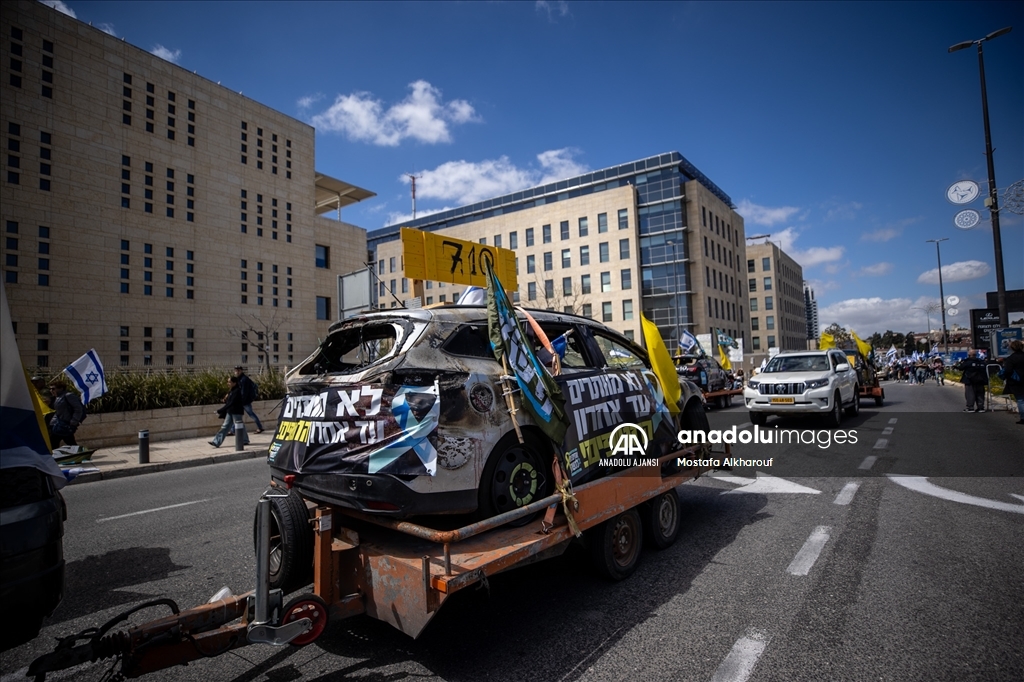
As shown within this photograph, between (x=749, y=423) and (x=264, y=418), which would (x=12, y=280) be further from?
(x=749, y=423)

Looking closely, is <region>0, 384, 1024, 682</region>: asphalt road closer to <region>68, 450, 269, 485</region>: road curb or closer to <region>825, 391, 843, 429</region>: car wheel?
<region>68, 450, 269, 485</region>: road curb

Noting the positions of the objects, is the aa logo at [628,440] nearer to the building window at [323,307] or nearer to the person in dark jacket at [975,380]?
the person in dark jacket at [975,380]

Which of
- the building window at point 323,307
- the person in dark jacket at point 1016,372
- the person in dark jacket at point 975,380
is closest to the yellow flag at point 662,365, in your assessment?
the person in dark jacket at point 1016,372

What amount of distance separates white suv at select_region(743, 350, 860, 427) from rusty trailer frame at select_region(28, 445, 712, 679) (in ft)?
33.9

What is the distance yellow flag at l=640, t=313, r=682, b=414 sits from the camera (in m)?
5.28

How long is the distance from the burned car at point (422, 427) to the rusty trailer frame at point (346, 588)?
22 centimetres

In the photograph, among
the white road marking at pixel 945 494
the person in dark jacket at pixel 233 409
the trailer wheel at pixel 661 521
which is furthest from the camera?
the person in dark jacket at pixel 233 409

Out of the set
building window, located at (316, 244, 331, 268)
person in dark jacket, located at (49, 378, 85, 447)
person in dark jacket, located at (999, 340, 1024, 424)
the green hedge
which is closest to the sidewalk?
person in dark jacket, located at (49, 378, 85, 447)

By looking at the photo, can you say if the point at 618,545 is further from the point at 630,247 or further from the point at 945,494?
the point at 630,247

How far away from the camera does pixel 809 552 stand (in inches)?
185

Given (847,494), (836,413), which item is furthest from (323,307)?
(847,494)

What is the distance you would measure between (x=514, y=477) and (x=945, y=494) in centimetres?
600

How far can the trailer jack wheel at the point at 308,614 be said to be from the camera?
272 centimetres

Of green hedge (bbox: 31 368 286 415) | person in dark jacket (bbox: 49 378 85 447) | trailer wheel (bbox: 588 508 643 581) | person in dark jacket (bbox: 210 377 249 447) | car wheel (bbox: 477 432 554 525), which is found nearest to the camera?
car wheel (bbox: 477 432 554 525)
